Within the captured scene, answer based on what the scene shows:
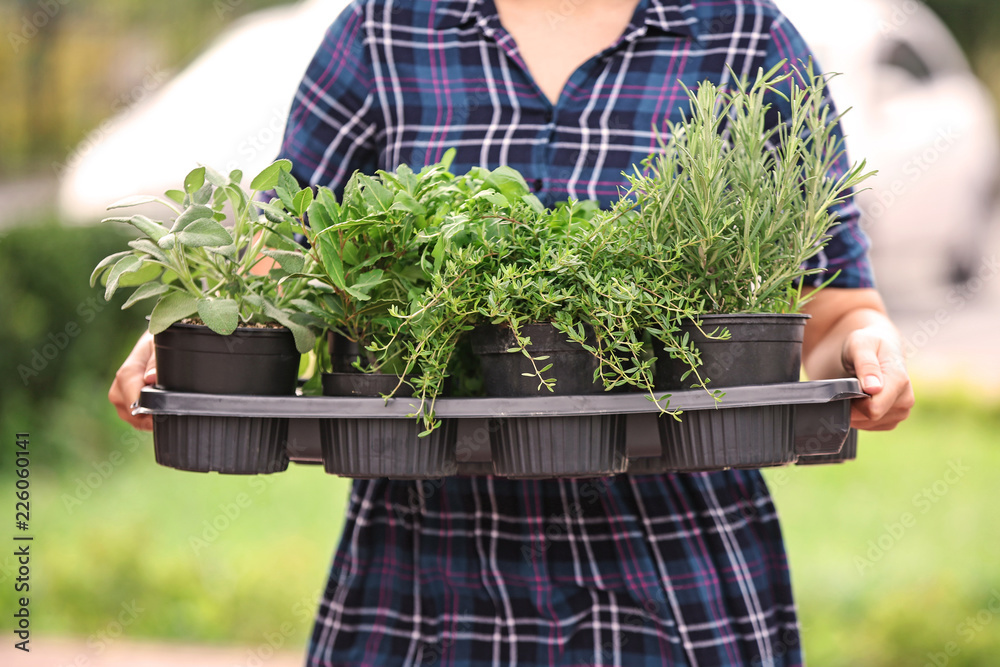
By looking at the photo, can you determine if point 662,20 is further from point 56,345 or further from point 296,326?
point 56,345

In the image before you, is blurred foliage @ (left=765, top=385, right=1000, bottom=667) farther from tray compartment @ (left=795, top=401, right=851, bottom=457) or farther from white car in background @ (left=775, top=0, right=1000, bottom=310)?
tray compartment @ (left=795, top=401, right=851, bottom=457)

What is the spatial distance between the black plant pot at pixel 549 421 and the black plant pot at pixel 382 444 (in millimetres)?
85

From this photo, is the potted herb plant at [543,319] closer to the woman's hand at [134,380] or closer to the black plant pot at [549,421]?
the black plant pot at [549,421]

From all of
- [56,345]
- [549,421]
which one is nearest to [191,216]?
[549,421]

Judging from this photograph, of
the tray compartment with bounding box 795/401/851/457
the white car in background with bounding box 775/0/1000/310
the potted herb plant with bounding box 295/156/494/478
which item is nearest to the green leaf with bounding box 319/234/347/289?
the potted herb plant with bounding box 295/156/494/478

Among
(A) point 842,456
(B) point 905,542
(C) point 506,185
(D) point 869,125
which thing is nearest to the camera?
(C) point 506,185

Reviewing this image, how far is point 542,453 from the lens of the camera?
994 millimetres

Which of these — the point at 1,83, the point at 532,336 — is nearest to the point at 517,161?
the point at 532,336

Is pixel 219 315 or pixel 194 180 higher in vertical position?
pixel 194 180

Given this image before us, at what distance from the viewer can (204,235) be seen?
98cm

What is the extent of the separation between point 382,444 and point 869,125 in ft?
18.1

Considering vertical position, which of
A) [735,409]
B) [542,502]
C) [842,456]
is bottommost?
[542,502]

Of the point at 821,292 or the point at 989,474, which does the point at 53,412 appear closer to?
the point at 821,292

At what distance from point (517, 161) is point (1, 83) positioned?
20.3ft
